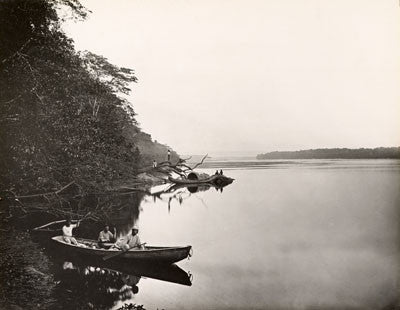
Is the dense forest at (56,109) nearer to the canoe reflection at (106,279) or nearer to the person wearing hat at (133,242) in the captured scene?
the person wearing hat at (133,242)

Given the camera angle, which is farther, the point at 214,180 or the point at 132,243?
the point at 214,180

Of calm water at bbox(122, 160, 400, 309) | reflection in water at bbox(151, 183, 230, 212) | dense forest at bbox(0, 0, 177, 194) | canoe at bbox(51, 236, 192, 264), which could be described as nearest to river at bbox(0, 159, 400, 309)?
calm water at bbox(122, 160, 400, 309)

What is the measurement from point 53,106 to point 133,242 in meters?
1.77

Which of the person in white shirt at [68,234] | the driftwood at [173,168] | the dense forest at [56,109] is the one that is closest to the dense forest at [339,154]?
the driftwood at [173,168]

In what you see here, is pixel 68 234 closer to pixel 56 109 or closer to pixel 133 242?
pixel 133 242

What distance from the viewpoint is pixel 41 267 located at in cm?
374

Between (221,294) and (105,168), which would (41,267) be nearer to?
(105,168)

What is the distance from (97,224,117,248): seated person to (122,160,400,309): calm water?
0.40 m

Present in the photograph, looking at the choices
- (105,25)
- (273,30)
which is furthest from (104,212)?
(273,30)

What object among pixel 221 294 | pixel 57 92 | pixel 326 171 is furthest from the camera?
pixel 57 92

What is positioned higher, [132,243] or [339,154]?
[339,154]

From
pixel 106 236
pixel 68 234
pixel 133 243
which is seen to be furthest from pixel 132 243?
pixel 68 234

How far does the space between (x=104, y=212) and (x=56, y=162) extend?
0.79 m

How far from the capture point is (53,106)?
Result: 13.1 feet
